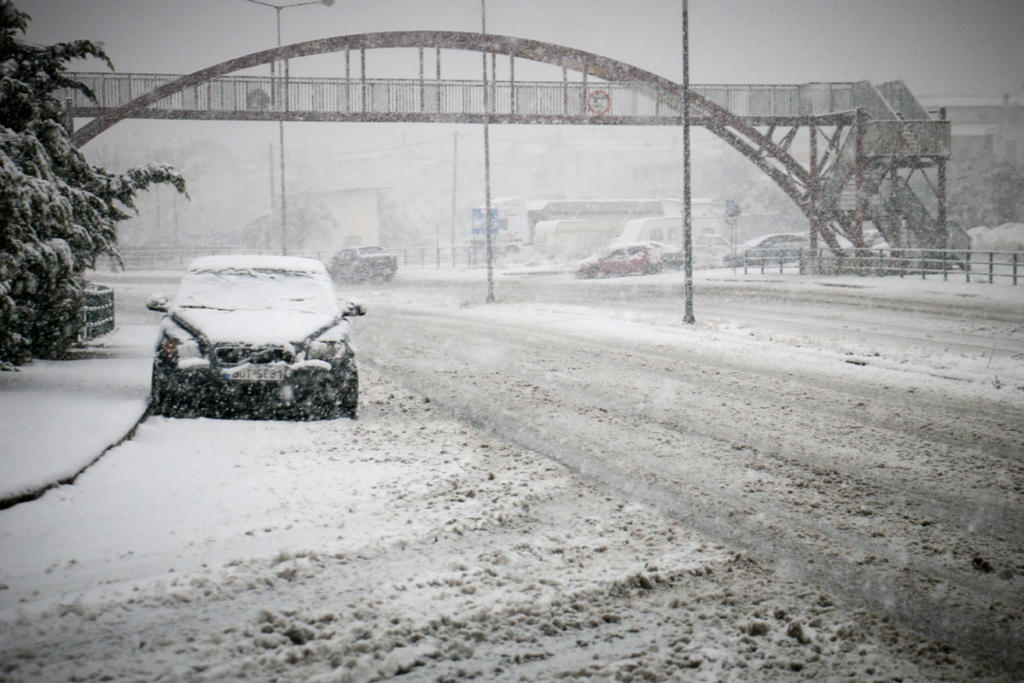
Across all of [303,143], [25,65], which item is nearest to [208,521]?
[25,65]

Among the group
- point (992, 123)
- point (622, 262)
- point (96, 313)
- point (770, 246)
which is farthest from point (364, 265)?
point (992, 123)

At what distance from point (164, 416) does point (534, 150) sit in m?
115

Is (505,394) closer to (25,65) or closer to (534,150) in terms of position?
(25,65)

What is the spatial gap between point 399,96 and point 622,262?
1282 cm

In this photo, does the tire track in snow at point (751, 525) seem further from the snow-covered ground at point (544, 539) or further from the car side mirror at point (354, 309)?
the car side mirror at point (354, 309)

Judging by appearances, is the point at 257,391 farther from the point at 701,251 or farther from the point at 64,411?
the point at 701,251

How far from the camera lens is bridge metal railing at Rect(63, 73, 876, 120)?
31.0m

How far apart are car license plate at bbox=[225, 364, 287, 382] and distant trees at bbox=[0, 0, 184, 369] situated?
2.98 m

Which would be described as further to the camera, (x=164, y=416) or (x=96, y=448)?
(x=164, y=416)

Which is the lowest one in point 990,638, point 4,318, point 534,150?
point 990,638

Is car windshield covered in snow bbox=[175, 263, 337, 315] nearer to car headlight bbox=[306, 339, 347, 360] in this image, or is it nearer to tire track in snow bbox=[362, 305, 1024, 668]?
car headlight bbox=[306, 339, 347, 360]

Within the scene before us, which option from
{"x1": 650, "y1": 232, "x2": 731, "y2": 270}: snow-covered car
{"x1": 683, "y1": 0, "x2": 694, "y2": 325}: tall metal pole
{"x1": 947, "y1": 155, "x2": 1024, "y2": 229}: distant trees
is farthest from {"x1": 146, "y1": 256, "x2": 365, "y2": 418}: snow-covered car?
{"x1": 947, "y1": 155, "x2": 1024, "y2": 229}: distant trees

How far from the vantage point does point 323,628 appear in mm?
3893

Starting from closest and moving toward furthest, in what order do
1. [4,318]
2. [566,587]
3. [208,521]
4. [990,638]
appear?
[990,638], [566,587], [208,521], [4,318]
